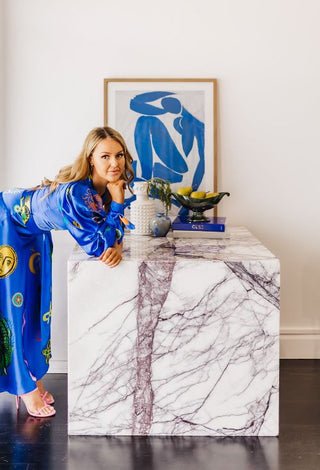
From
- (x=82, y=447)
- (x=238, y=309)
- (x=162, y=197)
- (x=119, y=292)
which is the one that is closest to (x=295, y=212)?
(x=162, y=197)

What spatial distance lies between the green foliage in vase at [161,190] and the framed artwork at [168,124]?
89 millimetres

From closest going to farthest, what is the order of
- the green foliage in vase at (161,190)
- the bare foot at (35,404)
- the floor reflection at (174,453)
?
the floor reflection at (174,453) → the bare foot at (35,404) → the green foliage in vase at (161,190)

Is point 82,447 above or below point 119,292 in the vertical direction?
below

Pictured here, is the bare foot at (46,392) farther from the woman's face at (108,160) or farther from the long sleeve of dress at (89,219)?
the woman's face at (108,160)

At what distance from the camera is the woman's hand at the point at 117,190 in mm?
2582

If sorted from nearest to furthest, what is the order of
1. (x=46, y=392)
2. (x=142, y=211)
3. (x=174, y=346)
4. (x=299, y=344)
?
1. (x=174, y=346)
2. (x=46, y=392)
3. (x=142, y=211)
4. (x=299, y=344)

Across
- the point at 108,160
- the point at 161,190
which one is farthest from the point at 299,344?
the point at 108,160

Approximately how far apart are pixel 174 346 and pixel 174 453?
39 centimetres

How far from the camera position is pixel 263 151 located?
3.42 meters

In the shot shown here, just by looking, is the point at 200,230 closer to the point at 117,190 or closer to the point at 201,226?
the point at 201,226

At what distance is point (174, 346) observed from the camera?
8.48 feet

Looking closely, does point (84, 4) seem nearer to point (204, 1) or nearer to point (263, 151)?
point (204, 1)

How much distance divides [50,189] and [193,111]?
1.05 m

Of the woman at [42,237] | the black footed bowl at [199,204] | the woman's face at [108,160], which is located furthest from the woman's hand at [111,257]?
the black footed bowl at [199,204]
